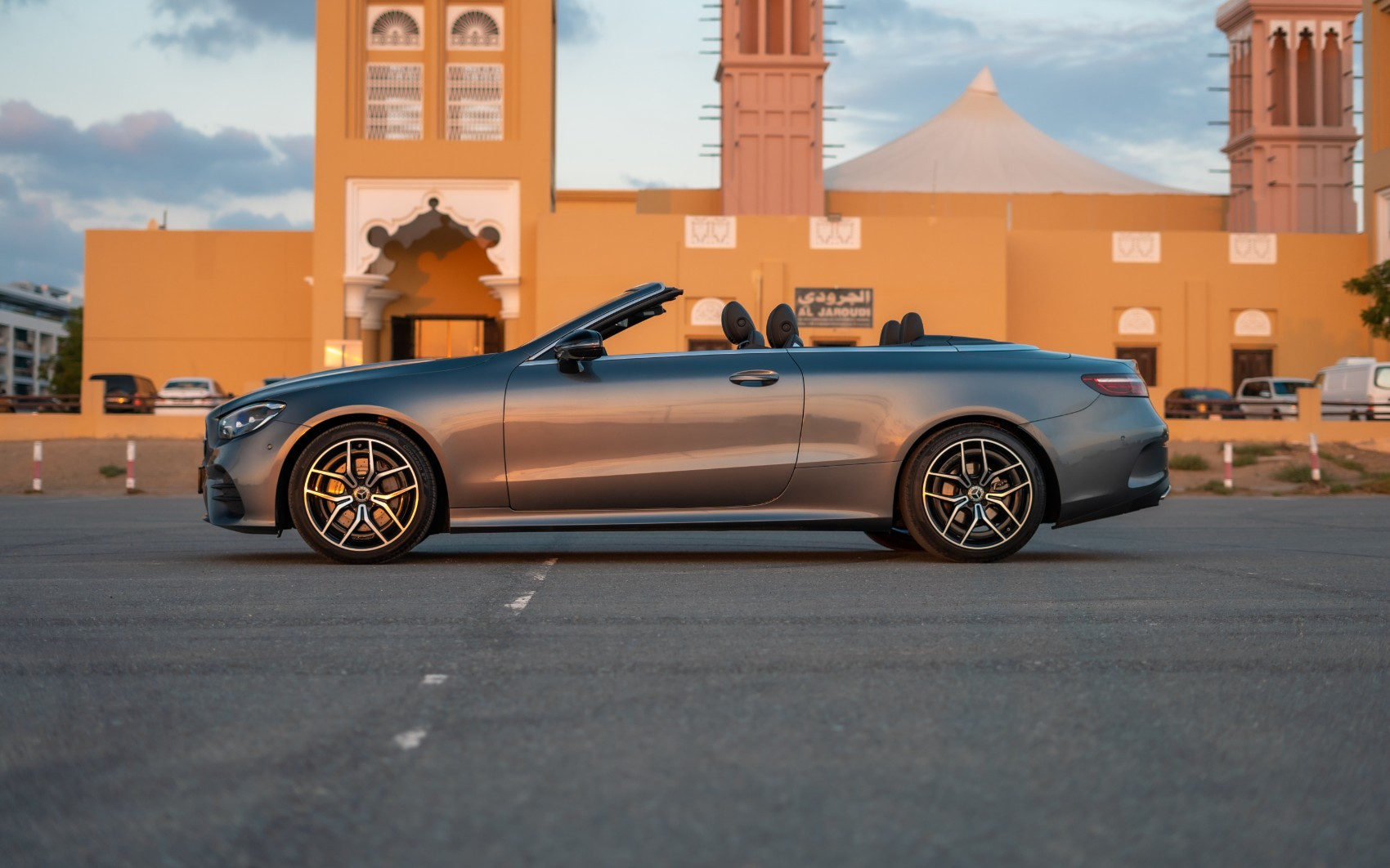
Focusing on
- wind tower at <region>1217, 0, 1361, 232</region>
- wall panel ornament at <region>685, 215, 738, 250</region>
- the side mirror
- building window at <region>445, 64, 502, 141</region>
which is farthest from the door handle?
wind tower at <region>1217, 0, 1361, 232</region>

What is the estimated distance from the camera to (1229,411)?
34.2m

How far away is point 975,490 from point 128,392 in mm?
37601

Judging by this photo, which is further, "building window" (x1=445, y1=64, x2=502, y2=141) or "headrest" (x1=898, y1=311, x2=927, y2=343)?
"building window" (x1=445, y1=64, x2=502, y2=141)

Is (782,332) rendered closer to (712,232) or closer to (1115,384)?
(1115,384)

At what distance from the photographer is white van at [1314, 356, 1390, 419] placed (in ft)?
107

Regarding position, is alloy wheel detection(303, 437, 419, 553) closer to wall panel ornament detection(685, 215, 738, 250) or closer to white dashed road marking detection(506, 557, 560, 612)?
white dashed road marking detection(506, 557, 560, 612)

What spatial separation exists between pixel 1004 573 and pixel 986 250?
115ft

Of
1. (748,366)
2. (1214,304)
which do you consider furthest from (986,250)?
(748,366)

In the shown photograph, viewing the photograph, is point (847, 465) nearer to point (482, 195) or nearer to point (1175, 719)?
point (1175, 719)

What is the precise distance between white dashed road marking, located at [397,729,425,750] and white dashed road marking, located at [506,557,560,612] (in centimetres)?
208

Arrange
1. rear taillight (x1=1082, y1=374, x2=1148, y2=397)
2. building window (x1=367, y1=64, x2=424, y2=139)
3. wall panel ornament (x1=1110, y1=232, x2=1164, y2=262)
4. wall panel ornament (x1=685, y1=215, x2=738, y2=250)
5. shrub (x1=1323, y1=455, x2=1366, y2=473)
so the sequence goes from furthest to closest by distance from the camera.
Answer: wall panel ornament (x1=1110, y1=232, x2=1164, y2=262) → building window (x1=367, y1=64, x2=424, y2=139) → wall panel ornament (x1=685, y1=215, x2=738, y2=250) → shrub (x1=1323, y1=455, x2=1366, y2=473) → rear taillight (x1=1082, y1=374, x2=1148, y2=397)

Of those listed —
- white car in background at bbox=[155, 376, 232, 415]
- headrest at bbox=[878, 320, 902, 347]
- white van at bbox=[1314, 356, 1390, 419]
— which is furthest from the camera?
white car in background at bbox=[155, 376, 232, 415]

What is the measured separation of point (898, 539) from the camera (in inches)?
330

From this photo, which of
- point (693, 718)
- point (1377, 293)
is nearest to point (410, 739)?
point (693, 718)
